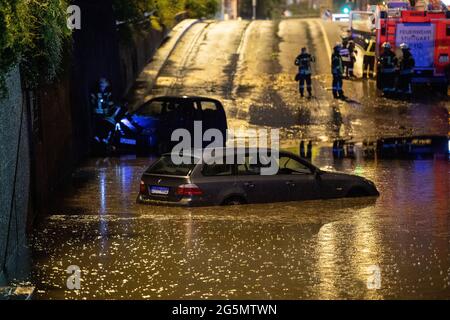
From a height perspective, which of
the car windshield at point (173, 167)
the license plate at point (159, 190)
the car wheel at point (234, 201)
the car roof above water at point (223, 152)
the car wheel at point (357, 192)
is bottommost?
the car wheel at point (357, 192)

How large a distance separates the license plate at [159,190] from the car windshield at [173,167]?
0.91 ft

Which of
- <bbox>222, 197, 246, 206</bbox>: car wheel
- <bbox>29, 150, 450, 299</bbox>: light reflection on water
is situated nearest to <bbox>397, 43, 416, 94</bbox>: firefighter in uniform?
<bbox>29, 150, 450, 299</bbox>: light reflection on water

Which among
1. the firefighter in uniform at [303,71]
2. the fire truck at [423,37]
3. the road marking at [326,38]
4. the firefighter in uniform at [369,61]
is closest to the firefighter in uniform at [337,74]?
the firefighter in uniform at [303,71]

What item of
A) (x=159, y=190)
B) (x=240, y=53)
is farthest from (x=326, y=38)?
(x=159, y=190)

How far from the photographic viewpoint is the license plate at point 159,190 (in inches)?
736

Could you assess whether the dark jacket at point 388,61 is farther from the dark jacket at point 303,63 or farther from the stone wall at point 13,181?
the stone wall at point 13,181

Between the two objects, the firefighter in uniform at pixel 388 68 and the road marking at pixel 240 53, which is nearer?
the firefighter in uniform at pixel 388 68

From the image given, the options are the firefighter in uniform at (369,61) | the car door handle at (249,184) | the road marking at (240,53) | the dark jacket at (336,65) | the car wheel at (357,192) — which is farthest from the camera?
the firefighter in uniform at (369,61)

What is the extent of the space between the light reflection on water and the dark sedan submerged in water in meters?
0.23

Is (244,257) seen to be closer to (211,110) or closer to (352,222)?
(352,222)

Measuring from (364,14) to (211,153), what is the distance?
94.7ft
